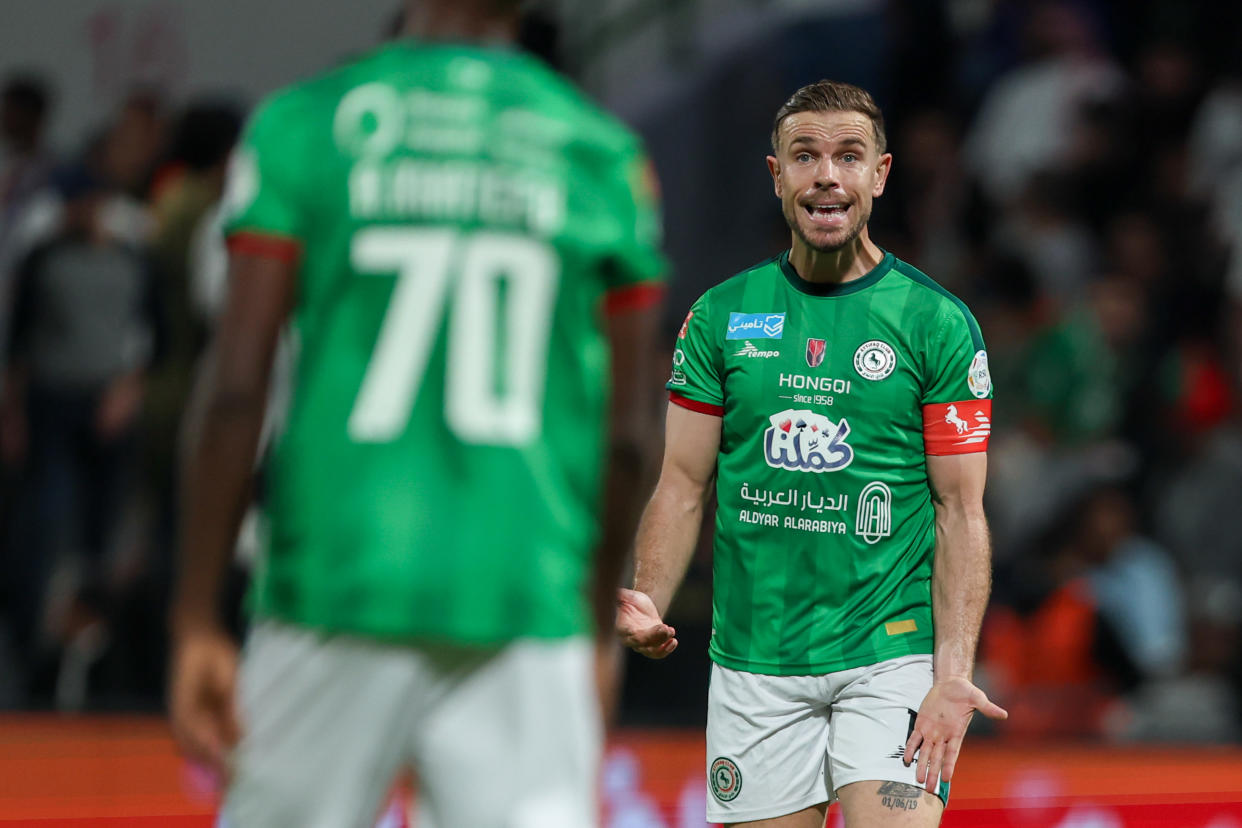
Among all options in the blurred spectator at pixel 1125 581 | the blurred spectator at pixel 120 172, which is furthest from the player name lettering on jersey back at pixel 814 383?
the blurred spectator at pixel 120 172

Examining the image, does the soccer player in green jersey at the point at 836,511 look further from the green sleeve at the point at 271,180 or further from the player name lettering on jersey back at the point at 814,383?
the green sleeve at the point at 271,180

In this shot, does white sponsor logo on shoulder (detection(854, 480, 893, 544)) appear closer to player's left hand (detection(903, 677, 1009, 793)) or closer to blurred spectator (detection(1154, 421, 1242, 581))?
player's left hand (detection(903, 677, 1009, 793))

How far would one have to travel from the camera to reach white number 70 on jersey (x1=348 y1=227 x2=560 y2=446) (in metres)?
2.42

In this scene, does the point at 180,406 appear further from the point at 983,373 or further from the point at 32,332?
the point at 983,373

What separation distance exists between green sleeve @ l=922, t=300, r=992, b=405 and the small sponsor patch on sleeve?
501mm

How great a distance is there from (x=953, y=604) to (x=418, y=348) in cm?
206

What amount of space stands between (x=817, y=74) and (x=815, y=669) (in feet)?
27.2

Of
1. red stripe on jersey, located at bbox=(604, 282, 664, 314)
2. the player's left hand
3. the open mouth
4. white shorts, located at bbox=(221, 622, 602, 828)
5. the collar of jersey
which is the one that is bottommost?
the player's left hand

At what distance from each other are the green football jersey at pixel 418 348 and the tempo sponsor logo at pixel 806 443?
1.81m

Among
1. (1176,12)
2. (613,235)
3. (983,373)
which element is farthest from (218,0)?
(613,235)

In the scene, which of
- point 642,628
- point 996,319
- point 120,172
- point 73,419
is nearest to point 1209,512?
point 996,319

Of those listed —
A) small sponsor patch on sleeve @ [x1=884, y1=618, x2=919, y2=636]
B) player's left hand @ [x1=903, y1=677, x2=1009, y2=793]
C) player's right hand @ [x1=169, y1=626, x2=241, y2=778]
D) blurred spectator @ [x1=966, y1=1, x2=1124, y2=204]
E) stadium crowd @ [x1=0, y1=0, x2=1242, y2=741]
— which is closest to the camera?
player's right hand @ [x1=169, y1=626, x2=241, y2=778]

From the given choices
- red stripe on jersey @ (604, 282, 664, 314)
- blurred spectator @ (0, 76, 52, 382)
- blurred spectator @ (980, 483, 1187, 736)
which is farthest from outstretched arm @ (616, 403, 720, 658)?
blurred spectator @ (0, 76, 52, 382)

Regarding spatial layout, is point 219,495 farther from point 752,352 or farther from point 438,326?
point 752,352
